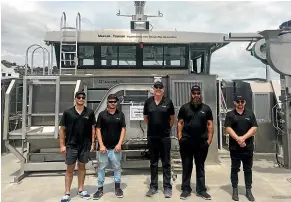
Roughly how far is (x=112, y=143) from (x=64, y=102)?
7.76ft

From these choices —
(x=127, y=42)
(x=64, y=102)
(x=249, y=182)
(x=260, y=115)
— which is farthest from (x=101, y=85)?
(x=260, y=115)

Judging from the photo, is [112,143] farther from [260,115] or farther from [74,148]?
[260,115]

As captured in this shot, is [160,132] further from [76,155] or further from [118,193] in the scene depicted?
[76,155]

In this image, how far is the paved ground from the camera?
465cm

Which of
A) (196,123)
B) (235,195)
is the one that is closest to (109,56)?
(196,123)

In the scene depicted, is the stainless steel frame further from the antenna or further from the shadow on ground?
the antenna

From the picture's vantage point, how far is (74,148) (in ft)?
15.1

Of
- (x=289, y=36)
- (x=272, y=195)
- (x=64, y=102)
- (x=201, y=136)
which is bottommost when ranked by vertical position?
(x=272, y=195)

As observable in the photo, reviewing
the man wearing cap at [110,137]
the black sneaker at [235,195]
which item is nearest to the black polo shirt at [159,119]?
the man wearing cap at [110,137]

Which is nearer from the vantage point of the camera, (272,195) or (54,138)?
(272,195)

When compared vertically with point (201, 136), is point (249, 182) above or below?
below

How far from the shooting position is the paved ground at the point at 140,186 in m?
4.65

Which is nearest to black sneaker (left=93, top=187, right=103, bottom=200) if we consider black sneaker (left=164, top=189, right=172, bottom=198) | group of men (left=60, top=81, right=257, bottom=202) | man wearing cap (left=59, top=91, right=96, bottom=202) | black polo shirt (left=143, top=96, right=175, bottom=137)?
group of men (left=60, top=81, right=257, bottom=202)

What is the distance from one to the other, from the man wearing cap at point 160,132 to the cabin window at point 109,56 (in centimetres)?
344
